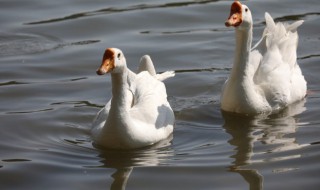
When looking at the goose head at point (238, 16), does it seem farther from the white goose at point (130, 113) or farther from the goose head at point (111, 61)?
the goose head at point (111, 61)

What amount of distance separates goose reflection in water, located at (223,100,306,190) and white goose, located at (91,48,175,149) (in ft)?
2.70

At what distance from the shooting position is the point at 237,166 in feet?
27.4

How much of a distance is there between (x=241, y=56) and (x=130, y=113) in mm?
1657

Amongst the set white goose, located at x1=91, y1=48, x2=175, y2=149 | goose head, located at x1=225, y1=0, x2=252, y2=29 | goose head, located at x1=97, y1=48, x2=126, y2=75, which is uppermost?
goose head, located at x1=225, y1=0, x2=252, y2=29

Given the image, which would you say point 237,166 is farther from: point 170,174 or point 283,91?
point 283,91

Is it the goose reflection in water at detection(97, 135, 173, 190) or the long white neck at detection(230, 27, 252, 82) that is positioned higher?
the long white neck at detection(230, 27, 252, 82)

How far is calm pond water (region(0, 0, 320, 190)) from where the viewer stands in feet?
26.7

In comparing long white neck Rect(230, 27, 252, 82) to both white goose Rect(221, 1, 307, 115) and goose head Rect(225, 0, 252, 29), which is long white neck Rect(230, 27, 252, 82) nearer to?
white goose Rect(221, 1, 307, 115)

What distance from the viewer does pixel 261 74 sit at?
10.2m

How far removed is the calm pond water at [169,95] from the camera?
813 cm

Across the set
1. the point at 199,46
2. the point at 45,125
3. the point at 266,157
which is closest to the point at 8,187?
the point at 45,125

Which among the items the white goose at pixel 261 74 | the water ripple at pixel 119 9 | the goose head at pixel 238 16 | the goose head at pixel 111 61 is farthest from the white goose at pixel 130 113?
the water ripple at pixel 119 9

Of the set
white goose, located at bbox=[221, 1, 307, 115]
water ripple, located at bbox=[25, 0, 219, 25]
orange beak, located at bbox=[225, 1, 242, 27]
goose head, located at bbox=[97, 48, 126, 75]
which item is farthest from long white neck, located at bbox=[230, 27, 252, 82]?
water ripple, located at bbox=[25, 0, 219, 25]

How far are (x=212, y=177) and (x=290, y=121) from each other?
209cm
